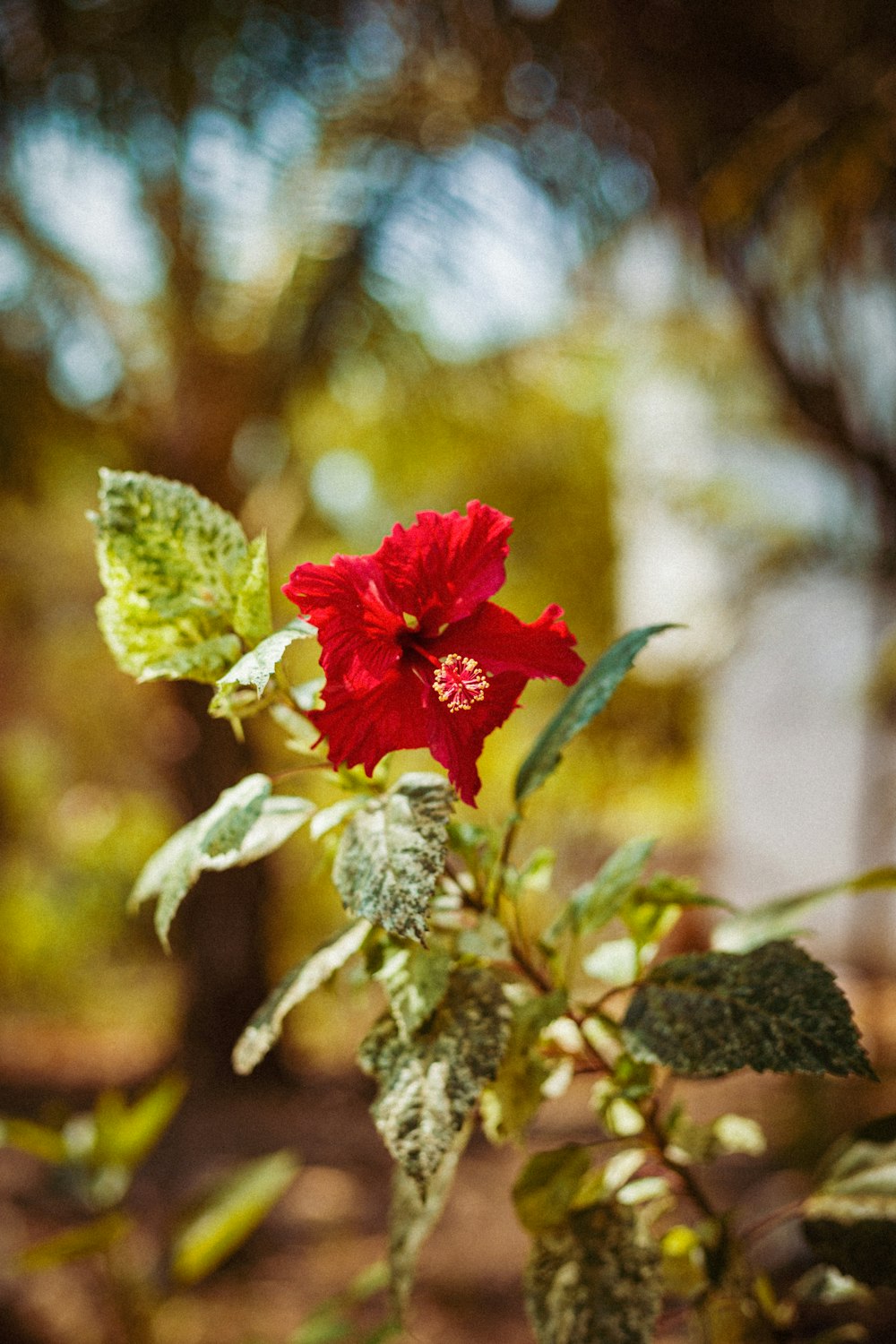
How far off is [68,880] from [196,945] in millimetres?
1761

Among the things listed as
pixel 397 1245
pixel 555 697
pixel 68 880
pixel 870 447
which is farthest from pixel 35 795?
pixel 397 1245

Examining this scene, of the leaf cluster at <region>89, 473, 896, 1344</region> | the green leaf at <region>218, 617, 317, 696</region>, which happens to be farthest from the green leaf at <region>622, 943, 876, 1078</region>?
the green leaf at <region>218, 617, 317, 696</region>

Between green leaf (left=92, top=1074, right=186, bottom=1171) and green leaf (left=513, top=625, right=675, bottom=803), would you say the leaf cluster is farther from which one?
green leaf (left=92, top=1074, right=186, bottom=1171)

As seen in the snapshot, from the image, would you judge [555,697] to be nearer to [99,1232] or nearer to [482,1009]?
[99,1232]

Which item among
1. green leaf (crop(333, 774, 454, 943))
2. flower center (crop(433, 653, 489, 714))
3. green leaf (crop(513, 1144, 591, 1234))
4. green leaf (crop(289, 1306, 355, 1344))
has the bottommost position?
green leaf (crop(289, 1306, 355, 1344))

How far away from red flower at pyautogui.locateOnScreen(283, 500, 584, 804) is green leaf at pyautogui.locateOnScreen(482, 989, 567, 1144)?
128 mm

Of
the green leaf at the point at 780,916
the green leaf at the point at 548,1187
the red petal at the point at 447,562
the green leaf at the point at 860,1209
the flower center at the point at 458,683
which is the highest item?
the red petal at the point at 447,562

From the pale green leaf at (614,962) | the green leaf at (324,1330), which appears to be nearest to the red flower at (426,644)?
the pale green leaf at (614,962)

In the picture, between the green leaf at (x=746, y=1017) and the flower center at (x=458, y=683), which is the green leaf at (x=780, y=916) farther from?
the flower center at (x=458, y=683)

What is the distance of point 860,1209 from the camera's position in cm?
52

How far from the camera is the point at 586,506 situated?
149 inches

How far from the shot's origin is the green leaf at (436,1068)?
0.37 m

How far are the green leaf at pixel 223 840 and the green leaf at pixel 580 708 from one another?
0.37ft

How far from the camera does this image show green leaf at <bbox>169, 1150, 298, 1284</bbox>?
30.5 inches
